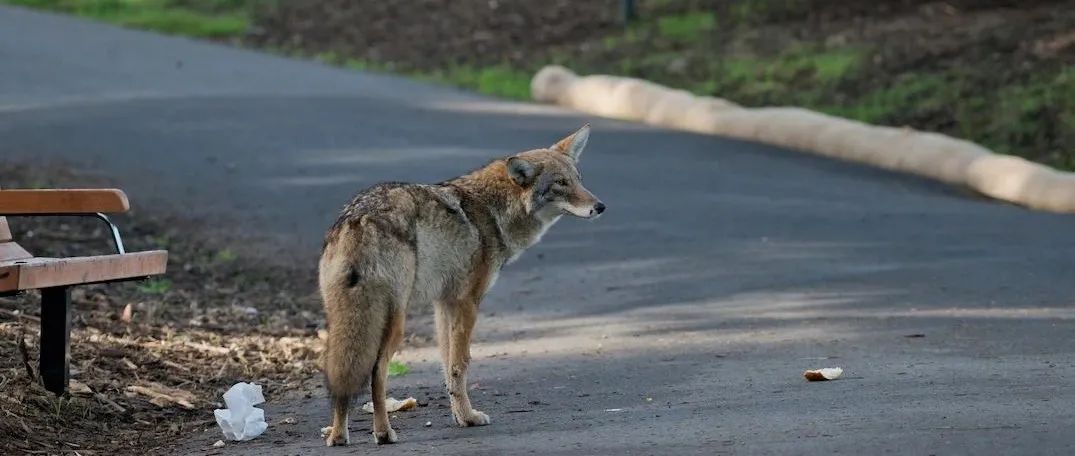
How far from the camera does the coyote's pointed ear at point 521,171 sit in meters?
8.46

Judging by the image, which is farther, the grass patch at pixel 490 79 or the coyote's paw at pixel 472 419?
the grass patch at pixel 490 79

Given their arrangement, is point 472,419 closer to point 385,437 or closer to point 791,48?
point 385,437

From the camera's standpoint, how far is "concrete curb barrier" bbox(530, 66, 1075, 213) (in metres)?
16.1

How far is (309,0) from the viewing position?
108ft

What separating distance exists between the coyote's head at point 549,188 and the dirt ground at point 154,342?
190 cm

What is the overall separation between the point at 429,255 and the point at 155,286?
531 cm

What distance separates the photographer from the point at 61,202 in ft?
28.6

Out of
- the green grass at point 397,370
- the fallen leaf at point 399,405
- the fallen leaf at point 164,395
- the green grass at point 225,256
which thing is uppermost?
the fallen leaf at point 399,405

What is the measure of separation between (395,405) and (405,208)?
4.14ft

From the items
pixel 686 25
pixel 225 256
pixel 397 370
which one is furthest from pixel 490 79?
pixel 397 370

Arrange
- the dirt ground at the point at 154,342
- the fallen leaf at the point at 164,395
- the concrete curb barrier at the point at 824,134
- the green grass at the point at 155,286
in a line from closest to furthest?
the dirt ground at the point at 154,342 → the fallen leaf at the point at 164,395 → the green grass at the point at 155,286 → the concrete curb barrier at the point at 824,134

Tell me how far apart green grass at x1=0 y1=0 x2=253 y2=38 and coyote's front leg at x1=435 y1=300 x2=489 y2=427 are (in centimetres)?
2202

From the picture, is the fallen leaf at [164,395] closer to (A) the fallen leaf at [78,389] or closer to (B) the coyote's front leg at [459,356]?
(A) the fallen leaf at [78,389]

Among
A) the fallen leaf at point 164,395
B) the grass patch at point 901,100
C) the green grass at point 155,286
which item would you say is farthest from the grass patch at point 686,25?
the fallen leaf at point 164,395
